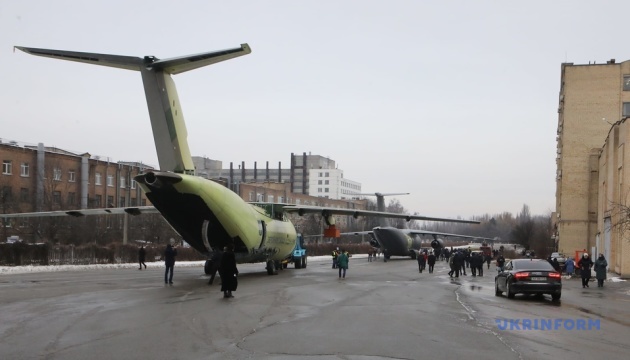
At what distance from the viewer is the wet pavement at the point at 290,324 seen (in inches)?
402

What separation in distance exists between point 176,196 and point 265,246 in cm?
809

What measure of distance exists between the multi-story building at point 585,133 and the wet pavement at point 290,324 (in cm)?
3816

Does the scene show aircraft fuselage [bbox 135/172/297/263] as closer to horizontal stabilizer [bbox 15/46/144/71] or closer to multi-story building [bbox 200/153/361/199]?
horizontal stabilizer [bbox 15/46/144/71]

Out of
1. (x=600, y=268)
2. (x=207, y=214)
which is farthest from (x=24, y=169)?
(x=600, y=268)

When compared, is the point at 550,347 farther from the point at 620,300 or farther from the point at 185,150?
the point at 185,150

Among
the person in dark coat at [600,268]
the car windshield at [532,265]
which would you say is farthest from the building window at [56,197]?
the car windshield at [532,265]

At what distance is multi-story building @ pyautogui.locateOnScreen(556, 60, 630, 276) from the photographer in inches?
2266

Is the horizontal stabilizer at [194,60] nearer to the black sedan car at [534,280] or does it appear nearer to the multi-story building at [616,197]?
the black sedan car at [534,280]

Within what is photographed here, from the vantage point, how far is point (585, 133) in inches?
2281

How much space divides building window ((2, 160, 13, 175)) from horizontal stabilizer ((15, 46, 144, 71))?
38.5 m

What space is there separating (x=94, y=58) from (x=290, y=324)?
13.1m

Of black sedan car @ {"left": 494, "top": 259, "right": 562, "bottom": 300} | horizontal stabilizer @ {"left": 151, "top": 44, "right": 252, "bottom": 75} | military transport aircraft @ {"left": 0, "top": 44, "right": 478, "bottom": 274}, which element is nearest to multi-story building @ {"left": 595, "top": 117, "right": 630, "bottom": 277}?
black sedan car @ {"left": 494, "top": 259, "right": 562, "bottom": 300}

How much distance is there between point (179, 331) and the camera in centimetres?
1218

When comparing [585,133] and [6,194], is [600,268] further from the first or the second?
[6,194]
